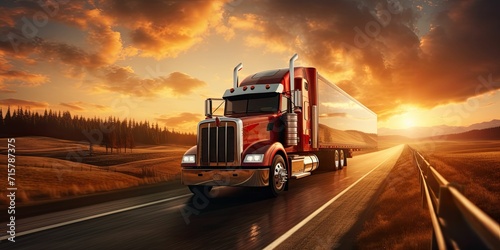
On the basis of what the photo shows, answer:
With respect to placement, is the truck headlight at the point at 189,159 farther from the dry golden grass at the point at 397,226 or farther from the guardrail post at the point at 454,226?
the guardrail post at the point at 454,226

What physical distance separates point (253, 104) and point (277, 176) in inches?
105

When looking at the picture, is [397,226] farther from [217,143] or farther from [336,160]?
[336,160]

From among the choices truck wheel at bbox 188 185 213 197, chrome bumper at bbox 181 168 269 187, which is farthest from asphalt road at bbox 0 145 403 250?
chrome bumper at bbox 181 168 269 187

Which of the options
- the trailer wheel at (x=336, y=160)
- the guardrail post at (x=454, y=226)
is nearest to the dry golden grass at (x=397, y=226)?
the guardrail post at (x=454, y=226)

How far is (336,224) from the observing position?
694 centimetres

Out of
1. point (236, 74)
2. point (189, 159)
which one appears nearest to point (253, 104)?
point (236, 74)

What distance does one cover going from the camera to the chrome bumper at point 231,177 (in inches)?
381

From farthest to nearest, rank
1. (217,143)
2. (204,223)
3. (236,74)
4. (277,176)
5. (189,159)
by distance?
(236,74), (277,176), (189,159), (217,143), (204,223)

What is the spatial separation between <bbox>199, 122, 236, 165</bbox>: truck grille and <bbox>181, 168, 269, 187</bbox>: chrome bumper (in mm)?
332

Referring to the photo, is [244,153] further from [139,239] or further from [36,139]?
[36,139]

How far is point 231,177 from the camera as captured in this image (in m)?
9.82

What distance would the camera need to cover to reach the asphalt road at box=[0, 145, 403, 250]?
5.72 meters

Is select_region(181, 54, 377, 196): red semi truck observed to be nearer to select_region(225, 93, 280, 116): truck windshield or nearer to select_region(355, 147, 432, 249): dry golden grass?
select_region(225, 93, 280, 116): truck windshield

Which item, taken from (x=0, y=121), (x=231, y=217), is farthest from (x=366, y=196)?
(x=0, y=121)
